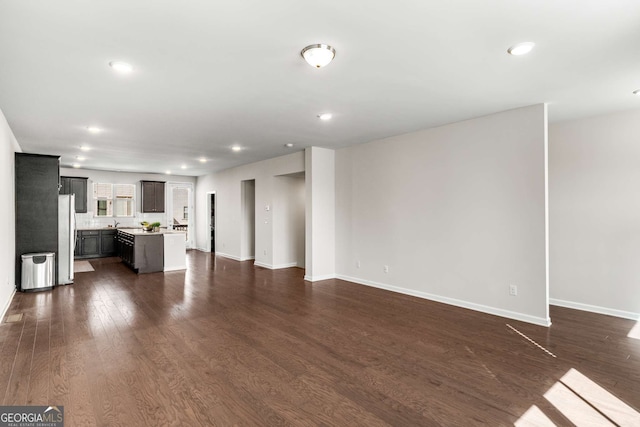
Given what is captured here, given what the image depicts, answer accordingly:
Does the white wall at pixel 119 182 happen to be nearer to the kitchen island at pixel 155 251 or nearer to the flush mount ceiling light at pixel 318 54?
the kitchen island at pixel 155 251

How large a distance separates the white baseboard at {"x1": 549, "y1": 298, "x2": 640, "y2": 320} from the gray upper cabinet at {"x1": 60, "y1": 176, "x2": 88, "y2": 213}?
36.7ft

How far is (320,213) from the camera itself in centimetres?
643

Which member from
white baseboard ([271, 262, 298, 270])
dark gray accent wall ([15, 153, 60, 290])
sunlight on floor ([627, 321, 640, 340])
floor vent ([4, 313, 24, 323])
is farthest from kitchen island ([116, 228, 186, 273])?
sunlight on floor ([627, 321, 640, 340])

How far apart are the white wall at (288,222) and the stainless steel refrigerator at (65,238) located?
3.89m

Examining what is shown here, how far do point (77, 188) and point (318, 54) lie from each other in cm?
953

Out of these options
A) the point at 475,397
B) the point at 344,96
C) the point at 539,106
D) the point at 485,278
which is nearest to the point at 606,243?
the point at 485,278

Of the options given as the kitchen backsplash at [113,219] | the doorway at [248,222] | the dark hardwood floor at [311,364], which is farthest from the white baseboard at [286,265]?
the kitchen backsplash at [113,219]

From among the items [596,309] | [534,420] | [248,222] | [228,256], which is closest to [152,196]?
[228,256]

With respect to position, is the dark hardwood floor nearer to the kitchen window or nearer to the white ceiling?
the white ceiling

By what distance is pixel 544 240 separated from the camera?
155 inches

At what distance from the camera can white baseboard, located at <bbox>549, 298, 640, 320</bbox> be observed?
4.14 meters

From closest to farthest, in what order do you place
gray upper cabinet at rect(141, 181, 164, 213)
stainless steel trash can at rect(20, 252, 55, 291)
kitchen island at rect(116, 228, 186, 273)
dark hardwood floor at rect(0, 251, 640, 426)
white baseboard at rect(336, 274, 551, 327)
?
dark hardwood floor at rect(0, 251, 640, 426), white baseboard at rect(336, 274, 551, 327), stainless steel trash can at rect(20, 252, 55, 291), kitchen island at rect(116, 228, 186, 273), gray upper cabinet at rect(141, 181, 164, 213)

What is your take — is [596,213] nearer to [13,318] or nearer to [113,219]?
[13,318]

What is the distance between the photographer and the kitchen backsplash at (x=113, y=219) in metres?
9.57
